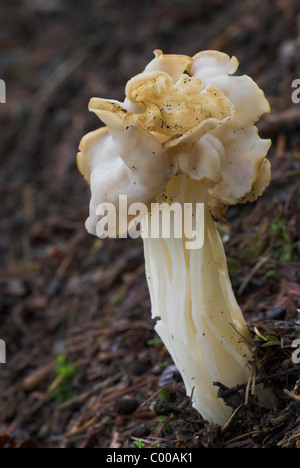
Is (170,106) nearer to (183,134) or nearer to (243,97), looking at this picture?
(183,134)

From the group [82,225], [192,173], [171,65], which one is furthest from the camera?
[82,225]

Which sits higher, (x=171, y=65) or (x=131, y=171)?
(x=171, y=65)

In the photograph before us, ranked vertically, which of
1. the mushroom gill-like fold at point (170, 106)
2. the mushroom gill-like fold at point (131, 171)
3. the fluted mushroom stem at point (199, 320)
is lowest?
the fluted mushroom stem at point (199, 320)

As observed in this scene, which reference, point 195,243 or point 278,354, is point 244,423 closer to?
point 278,354

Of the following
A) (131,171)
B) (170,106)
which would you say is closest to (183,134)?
(170,106)

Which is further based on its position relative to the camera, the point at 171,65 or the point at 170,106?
the point at 171,65

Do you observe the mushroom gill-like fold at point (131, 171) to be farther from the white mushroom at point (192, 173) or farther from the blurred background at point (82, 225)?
the blurred background at point (82, 225)

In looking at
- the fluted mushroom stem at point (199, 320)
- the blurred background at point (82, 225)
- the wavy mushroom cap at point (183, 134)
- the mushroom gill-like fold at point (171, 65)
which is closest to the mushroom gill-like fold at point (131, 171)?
the wavy mushroom cap at point (183, 134)
